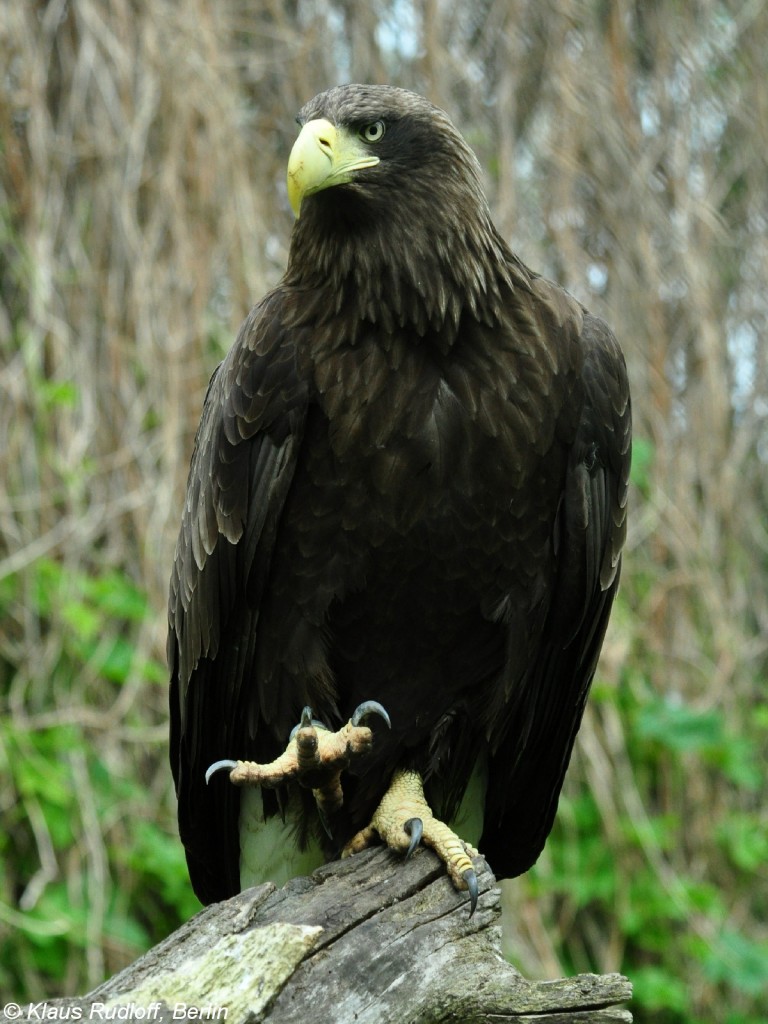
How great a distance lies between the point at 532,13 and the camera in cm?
611

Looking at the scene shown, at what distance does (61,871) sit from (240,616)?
76.2 inches

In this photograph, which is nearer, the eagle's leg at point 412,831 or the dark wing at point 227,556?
the eagle's leg at point 412,831

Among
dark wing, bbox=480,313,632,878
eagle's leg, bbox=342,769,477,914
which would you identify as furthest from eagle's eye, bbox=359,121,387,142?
eagle's leg, bbox=342,769,477,914

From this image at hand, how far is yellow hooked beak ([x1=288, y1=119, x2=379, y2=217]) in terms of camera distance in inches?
111

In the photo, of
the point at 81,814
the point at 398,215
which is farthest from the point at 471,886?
the point at 81,814

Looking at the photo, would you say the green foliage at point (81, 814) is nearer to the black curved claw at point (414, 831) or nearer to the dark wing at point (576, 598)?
the dark wing at point (576, 598)

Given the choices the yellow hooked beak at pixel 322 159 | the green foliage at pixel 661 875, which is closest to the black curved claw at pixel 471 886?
the yellow hooked beak at pixel 322 159

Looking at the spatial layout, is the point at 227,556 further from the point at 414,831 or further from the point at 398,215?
the point at 398,215

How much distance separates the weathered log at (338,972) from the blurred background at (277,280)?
2.25 m

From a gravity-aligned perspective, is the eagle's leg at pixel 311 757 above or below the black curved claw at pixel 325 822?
above

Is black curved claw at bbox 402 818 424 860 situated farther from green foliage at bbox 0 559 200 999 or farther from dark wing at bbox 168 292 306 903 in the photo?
green foliage at bbox 0 559 200 999

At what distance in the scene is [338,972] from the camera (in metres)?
2.28

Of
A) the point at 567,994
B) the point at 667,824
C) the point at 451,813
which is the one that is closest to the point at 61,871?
the point at 451,813

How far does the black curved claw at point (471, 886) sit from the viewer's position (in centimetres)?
260
